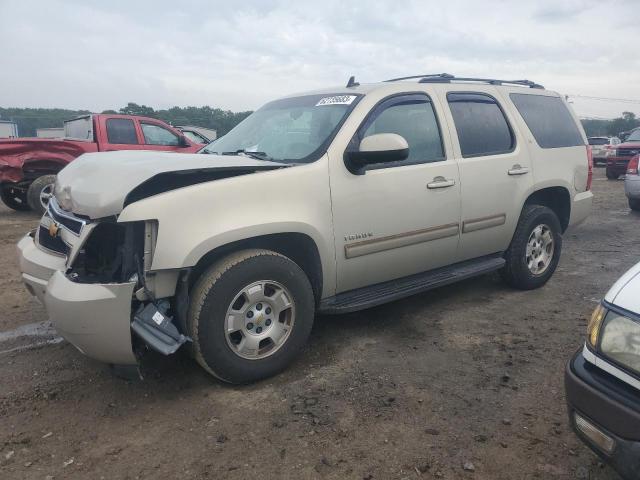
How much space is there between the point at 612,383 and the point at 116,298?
2.22 m

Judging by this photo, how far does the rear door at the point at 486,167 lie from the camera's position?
402 centimetres

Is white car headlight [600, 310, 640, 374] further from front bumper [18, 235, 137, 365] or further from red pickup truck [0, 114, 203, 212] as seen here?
red pickup truck [0, 114, 203, 212]

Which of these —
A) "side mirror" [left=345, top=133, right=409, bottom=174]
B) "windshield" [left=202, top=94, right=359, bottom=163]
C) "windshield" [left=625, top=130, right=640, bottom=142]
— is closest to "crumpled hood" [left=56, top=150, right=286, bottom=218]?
"windshield" [left=202, top=94, right=359, bottom=163]

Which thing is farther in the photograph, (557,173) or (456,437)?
(557,173)

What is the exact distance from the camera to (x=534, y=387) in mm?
2986

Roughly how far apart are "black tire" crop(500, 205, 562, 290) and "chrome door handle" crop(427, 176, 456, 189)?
1079 mm

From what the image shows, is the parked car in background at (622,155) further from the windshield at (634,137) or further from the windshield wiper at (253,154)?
the windshield wiper at (253,154)

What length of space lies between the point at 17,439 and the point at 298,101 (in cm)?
291

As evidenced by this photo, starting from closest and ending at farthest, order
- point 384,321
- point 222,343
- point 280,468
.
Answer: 1. point 280,468
2. point 222,343
3. point 384,321

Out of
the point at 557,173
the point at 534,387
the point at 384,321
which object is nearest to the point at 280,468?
the point at 534,387

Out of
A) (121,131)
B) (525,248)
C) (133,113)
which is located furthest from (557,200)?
(133,113)

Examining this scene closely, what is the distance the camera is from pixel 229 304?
2.82m

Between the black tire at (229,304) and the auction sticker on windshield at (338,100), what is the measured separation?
4.25 feet

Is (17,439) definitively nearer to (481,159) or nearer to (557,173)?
(481,159)
